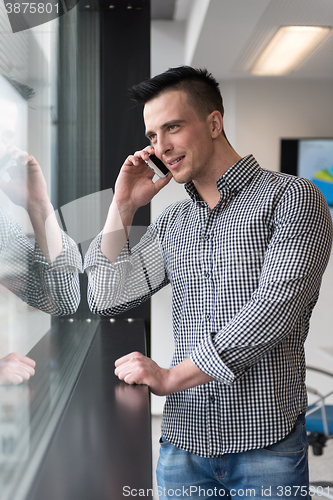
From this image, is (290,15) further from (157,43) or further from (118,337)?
(118,337)

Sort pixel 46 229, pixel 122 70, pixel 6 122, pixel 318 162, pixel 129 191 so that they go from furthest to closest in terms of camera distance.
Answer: pixel 318 162 < pixel 122 70 < pixel 129 191 < pixel 46 229 < pixel 6 122

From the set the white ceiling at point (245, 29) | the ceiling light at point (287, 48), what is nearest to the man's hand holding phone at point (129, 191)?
the white ceiling at point (245, 29)

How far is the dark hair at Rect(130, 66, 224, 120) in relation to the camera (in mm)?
1079

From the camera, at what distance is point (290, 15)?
7.55 feet

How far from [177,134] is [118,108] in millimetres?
680

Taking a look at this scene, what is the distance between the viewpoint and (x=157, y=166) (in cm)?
117

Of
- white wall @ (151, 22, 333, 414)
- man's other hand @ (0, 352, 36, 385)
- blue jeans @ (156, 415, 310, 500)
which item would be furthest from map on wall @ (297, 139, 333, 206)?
man's other hand @ (0, 352, 36, 385)

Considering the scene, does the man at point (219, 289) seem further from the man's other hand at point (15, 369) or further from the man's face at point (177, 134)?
the man's other hand at point (15, 369)

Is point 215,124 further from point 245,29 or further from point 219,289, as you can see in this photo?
point 245,29

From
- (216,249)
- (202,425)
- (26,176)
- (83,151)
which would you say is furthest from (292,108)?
(26,176)

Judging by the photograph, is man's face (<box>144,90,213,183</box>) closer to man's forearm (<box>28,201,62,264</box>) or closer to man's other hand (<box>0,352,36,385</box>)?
man's forearm (<box>28,201,62,264</box>)

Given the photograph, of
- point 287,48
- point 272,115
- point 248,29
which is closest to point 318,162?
point 272,115

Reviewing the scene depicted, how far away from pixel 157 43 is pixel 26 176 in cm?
305

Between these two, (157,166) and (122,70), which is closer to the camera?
(157,166)
